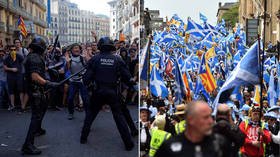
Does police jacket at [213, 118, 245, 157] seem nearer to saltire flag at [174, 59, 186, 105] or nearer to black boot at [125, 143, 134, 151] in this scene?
black boot at [125, 143, 134, 151]

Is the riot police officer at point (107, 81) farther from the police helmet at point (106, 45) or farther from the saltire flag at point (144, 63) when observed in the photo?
the saltire flag at point (144, 63)

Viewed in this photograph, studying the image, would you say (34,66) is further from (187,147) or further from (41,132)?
(187,147)

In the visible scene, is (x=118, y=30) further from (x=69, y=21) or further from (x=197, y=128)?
(x=197, y=128)

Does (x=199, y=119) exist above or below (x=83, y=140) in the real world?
above

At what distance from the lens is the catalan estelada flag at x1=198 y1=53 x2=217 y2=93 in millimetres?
5730

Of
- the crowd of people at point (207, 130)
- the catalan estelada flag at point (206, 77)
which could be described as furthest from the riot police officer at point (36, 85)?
the catalan estelada flag at point (206, 77)

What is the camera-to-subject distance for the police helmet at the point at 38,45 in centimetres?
512

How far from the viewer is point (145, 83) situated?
531 centimetres

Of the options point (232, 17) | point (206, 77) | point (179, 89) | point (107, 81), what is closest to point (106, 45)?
point (107, 81)

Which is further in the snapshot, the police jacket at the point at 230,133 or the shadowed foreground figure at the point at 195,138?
the police jacket at the point at 230,133

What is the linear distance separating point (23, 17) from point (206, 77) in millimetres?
2476

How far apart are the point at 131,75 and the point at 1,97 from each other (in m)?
1.60

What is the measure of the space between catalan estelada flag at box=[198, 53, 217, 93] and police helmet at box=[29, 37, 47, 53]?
198cm

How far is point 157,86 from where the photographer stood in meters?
6.21
